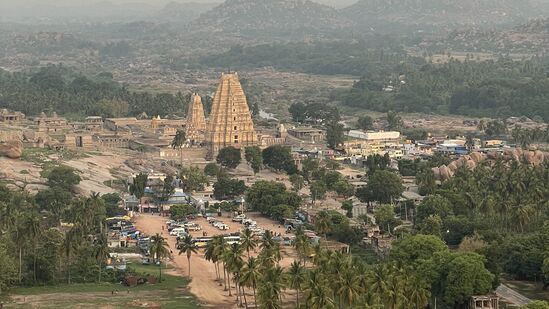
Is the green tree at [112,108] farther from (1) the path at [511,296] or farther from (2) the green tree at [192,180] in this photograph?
(1) the path at [511,296]

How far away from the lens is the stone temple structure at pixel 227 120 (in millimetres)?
139000

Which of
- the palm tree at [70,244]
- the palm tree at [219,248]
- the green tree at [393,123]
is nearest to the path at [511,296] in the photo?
the palm tree at [219,248]

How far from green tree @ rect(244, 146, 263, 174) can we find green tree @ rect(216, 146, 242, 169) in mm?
1092

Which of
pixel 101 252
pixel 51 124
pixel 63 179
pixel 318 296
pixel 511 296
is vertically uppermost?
pixel 318 296

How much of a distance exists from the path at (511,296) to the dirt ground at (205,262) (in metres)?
15.3

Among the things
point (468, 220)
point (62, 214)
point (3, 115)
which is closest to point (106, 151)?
point (3, 115)

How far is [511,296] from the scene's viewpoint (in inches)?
2923

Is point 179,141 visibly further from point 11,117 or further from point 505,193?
point 505,193

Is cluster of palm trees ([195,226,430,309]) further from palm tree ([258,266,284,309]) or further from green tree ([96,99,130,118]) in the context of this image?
green tree ([96,99,130,118])

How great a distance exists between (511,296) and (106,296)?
25365mm

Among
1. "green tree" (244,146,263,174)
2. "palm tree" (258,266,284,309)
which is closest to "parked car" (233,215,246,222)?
"green tree" (244,146,263,174)

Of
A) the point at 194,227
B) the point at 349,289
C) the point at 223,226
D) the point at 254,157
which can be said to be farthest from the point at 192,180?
the point at 349,289

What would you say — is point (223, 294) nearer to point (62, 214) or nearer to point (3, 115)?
point (62, 214)

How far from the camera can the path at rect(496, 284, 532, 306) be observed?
238ft
